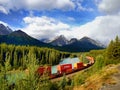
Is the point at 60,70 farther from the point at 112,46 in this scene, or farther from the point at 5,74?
the point at 5,74

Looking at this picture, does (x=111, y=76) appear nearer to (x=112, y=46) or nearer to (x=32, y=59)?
(x=32, y=59)

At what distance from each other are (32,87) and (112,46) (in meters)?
55.7

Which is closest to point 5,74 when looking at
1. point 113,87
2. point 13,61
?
point 113,87

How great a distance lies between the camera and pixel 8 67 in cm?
2434

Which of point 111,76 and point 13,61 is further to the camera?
point 13,61

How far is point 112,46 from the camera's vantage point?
250ft

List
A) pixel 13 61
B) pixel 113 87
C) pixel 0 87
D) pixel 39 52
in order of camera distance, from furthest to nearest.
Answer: pixel 39 52, pixel 13 61, pixel 113 87, pixel 0 87

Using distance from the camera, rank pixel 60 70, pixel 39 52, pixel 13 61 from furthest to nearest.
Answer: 1. pixel 39 52
2. pixel 13 61
3. pixel 60 70

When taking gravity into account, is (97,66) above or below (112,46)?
below

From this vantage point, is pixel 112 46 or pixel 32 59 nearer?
pixel 32 59

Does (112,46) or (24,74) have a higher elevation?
(112,46)

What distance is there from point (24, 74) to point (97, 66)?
5042cm

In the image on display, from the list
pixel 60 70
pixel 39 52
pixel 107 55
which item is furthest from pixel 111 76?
pixel 39 52

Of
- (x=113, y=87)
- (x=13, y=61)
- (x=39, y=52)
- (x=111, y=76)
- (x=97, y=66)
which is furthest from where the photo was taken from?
(x=39, y=52)
